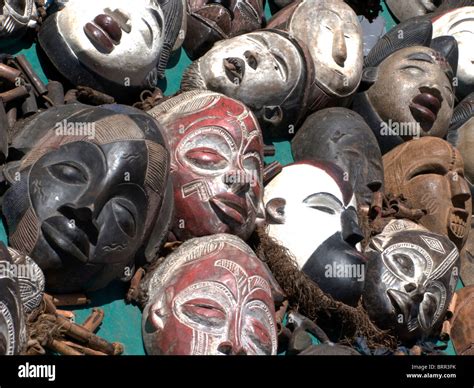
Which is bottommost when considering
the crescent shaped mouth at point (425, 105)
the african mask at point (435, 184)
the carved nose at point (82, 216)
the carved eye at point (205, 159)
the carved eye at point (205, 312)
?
the african mask at point (435, 184)

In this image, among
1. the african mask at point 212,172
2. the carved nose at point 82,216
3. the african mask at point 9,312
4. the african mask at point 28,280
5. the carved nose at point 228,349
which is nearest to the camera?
the african mask at point 9,312

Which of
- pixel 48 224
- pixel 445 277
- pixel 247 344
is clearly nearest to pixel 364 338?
pixel 445 277

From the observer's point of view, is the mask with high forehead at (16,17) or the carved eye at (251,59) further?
the carved eye at (251,59)

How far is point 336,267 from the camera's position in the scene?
18.5 ft

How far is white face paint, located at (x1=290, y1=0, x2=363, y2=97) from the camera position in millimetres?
6473

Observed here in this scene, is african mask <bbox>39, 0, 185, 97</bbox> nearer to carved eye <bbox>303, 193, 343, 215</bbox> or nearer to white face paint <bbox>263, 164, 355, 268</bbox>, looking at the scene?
white face paint <bbox>263, 164, 355, 268</bbox>

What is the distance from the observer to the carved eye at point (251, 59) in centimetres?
607

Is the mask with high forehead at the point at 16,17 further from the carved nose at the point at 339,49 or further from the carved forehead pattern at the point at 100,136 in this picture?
the carved nose at the point at 339,49

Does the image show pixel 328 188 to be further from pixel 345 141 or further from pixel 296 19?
pixel 296 19

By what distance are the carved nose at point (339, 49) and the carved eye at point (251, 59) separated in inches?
21.9

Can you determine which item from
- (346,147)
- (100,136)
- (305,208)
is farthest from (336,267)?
(100,136)

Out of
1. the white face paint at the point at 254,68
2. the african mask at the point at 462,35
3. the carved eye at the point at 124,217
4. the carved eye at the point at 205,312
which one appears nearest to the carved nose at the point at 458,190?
the white face paint at the point at 254,68

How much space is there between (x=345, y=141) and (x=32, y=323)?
6.61ft
